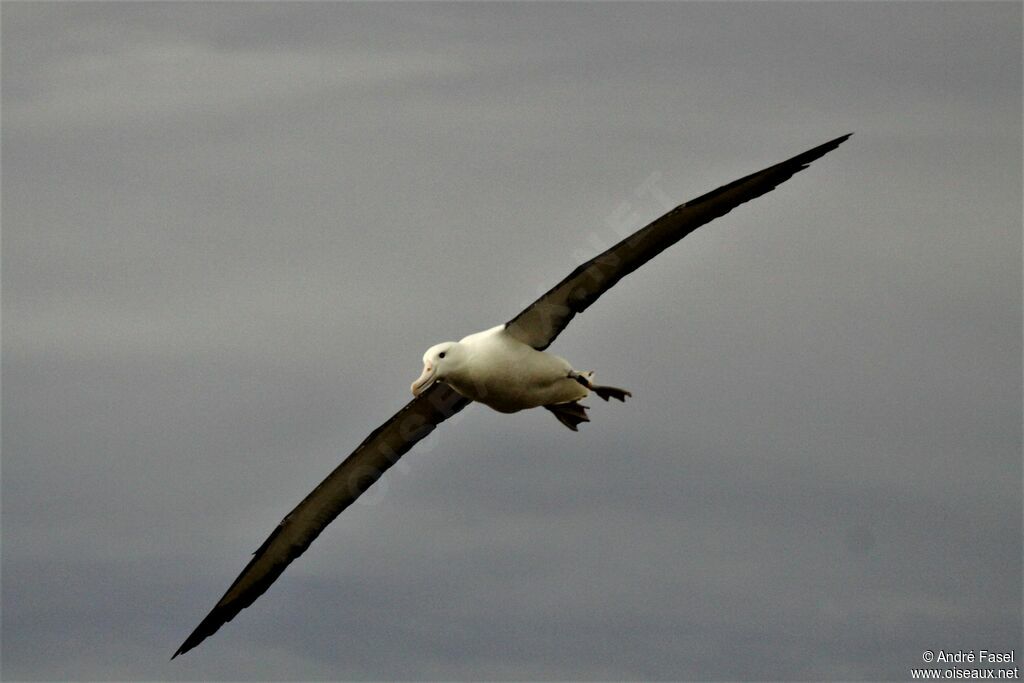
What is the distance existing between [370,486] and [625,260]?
5896mm

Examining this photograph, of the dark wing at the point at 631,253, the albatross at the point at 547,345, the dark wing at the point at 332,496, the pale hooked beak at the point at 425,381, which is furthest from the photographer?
the dark wing at the point at 332,496

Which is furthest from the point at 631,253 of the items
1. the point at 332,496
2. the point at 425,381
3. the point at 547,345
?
the point at 332,496

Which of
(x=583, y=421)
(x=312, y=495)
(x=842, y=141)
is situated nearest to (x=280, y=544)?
(x=312, y=495)

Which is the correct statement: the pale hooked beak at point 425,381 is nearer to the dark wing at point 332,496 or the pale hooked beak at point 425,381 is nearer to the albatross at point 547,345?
the albatross at point 547,345

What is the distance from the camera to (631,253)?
2258 centimetres

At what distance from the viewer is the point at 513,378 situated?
22.7 m

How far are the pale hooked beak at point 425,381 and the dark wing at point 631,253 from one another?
1131 millimetres

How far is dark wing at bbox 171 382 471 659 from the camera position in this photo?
84.5ft

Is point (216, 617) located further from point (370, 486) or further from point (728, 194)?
point (728, 194)

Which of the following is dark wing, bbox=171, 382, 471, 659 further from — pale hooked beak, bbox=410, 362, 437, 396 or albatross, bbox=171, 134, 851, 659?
pale hooked beak, bbox=410, 362, 437, 396

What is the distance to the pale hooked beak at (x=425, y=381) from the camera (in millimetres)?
22531

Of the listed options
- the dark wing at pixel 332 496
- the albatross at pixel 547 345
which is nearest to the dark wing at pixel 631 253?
the albatross at pixel 547 345

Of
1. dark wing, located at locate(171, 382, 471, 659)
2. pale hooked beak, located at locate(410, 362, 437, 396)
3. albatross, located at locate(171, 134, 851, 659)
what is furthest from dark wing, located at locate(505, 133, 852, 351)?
dark wing, located at locate(171, 382, 471, 659)

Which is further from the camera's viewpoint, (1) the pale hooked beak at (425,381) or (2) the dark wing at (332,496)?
(2) the dark wing at (332,496)
